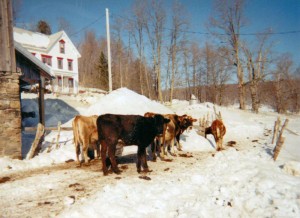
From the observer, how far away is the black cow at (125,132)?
21.3ft

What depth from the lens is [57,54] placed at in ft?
120

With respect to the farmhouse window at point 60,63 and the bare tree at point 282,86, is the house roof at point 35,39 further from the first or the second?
the bare tree at point 282,86

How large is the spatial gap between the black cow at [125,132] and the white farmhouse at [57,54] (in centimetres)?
3037

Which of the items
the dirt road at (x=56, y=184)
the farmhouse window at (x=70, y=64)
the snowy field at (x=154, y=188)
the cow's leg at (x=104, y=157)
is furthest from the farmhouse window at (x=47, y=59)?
the cow's leg at (x=104, y=157)

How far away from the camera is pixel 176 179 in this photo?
592 cm

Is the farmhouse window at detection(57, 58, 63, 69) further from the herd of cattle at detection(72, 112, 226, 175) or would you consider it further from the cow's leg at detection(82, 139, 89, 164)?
the cow's leg at detection(82, 139, 89, 164)

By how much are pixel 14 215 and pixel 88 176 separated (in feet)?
7.59

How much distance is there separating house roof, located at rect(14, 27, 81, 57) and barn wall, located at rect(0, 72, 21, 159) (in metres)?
28.2

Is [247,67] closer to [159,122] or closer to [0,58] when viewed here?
[159,122]

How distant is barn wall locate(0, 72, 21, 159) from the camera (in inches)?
316

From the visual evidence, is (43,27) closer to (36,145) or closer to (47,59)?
(47,59)

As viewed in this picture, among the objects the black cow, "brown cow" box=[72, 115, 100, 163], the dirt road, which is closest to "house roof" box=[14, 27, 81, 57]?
"brown cow" box=[72, 115, 100, 163]

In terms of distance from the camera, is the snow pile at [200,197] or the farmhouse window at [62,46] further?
the farmhouse window at [62,46]

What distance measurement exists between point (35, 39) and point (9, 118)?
32.0 meters
